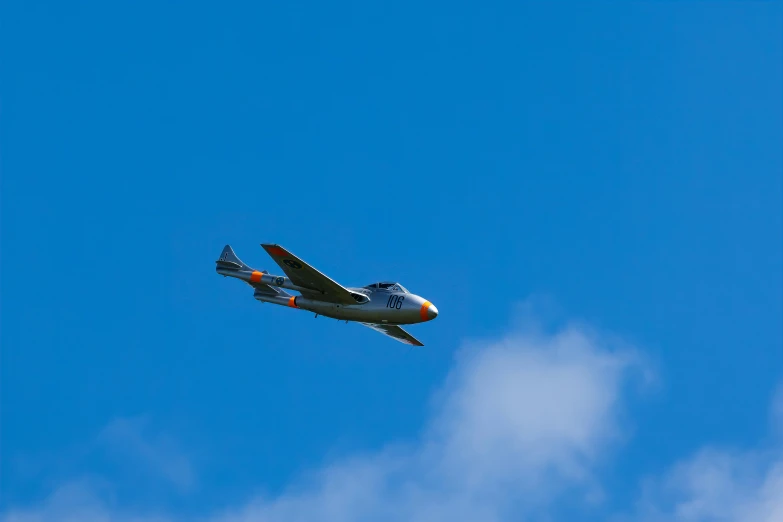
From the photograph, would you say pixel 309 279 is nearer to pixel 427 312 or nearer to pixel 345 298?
pixel 345 298

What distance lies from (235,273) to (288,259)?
10.4 meters

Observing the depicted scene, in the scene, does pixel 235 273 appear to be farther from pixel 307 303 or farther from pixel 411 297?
pixel 411 297

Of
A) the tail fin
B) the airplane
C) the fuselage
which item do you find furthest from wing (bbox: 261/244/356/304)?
the tail fin

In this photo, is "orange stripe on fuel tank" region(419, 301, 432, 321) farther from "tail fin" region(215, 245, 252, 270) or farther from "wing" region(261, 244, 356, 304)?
"tail fin" region(215, 245, 252, 270)

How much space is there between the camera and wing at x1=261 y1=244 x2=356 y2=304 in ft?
230

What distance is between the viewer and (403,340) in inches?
3221

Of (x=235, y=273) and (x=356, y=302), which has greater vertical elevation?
(x=235, y=273)

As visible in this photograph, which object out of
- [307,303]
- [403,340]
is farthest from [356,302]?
[403,340]

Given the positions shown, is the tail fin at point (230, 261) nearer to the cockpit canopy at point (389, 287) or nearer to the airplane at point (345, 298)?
the airplane at point (345, 298)

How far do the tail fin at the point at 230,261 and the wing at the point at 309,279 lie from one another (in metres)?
7.90

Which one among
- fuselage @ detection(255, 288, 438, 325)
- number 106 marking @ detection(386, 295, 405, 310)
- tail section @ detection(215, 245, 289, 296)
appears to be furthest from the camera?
tail section @ detection(215, 245, 289, 296)

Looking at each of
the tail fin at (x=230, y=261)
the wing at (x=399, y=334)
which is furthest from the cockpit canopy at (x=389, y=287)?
the tail fin at (x=230, y=261)

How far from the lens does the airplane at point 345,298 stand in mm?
70062

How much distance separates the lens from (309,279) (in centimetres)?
7200
